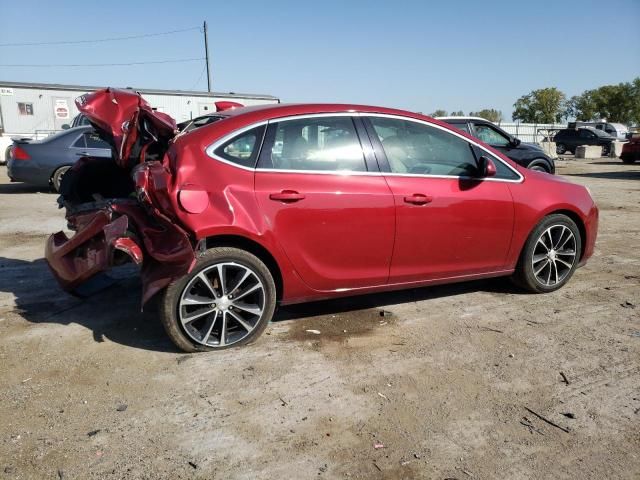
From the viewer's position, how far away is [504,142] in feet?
38.1

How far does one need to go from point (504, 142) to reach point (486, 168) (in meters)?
7.90

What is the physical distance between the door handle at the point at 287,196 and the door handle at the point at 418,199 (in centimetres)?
87

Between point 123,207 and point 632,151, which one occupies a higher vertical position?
point 123,207

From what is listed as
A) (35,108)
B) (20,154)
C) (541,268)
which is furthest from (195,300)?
(35,108)

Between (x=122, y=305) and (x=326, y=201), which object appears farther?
(x=122, y=305)

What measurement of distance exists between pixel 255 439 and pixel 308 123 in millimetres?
2250

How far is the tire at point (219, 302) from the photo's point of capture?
3.53 metres

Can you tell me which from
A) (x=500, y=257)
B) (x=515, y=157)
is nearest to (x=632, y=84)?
(x=515, y=157)

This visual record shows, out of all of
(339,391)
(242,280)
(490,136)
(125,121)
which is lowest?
(339,391)

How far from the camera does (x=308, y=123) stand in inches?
155

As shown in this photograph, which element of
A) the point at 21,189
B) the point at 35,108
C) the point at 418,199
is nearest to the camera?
the point at 418,199

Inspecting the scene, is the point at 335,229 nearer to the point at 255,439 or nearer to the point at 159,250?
the point at 159,250

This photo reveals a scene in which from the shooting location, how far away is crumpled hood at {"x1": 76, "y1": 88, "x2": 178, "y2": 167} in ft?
13.0

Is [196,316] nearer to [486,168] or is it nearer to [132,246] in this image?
[132,246]
